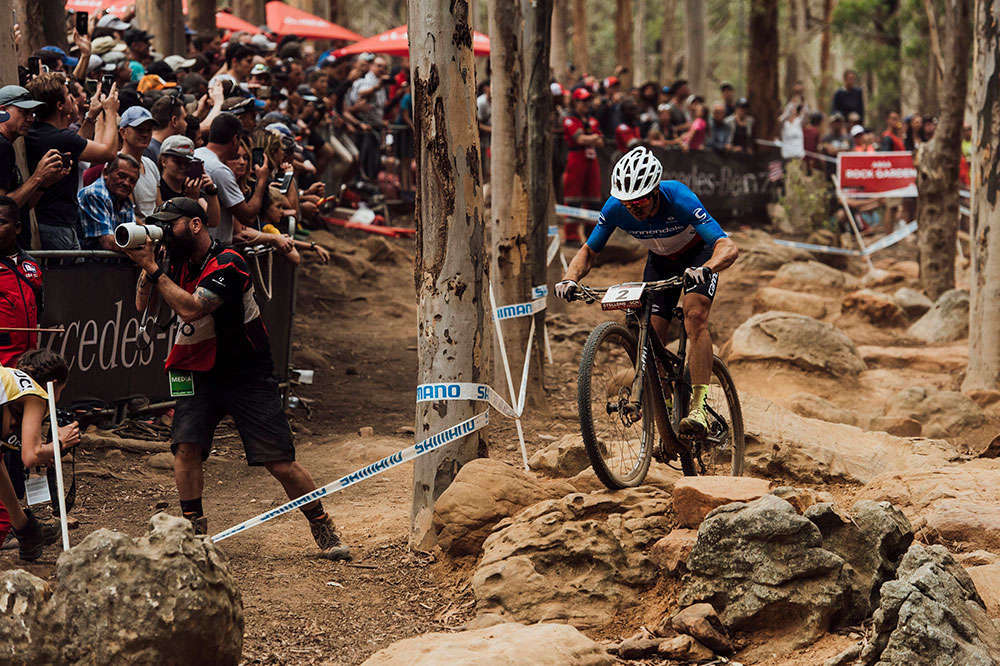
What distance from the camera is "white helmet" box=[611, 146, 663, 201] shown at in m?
6.53

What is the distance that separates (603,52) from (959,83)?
1860 inches

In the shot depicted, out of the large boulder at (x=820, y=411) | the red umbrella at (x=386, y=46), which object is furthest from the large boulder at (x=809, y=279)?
the large boulder at (x=820, y=411)

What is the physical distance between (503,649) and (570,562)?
3.94 ft

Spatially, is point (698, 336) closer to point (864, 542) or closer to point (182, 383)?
point (864, 542)

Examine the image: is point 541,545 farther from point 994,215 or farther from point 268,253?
point 994,215

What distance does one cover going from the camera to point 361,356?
12.5 meters

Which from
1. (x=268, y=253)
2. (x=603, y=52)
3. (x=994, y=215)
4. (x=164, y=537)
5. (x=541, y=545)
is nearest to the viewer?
(x=164, y=537)

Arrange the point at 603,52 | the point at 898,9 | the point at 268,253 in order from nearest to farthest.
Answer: the point at 268,253 → the point at 898,9 → the point at 603,52

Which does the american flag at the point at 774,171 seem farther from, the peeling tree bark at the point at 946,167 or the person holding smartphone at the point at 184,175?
the person holding smartphone at the point at 184,175

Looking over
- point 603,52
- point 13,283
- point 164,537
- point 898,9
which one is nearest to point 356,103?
point 13,283

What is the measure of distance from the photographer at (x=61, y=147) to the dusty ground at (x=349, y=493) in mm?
1548

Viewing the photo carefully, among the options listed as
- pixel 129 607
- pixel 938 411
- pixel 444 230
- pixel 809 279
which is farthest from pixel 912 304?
pixel 129 607

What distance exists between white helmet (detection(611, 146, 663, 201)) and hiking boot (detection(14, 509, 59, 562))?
11.6 feet

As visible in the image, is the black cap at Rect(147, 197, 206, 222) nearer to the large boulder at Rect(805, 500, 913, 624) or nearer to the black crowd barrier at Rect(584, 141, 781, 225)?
the large boulder at Rect(805, 500, 913, 624)
